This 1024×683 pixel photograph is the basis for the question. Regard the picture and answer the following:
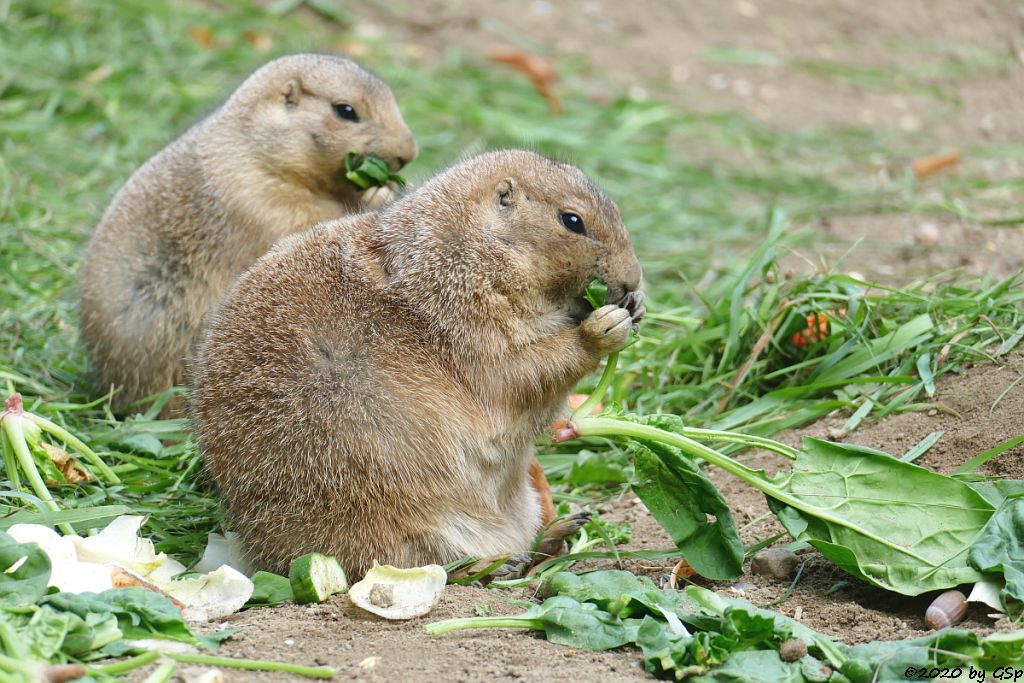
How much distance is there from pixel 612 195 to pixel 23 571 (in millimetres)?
6643

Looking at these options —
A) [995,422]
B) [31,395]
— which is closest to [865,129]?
[995,422]

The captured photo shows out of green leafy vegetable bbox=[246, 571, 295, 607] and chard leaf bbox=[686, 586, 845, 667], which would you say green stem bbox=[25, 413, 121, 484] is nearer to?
green leafy vegetable bbox=[246, 571, 295, 607]

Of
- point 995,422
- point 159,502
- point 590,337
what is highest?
point 590,337

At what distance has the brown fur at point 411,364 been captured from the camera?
4863 millimetres

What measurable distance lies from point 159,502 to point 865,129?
335 inches

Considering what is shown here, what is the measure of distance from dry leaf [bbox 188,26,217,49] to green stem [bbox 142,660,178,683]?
9.51m

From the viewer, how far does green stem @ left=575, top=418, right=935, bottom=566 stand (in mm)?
4695

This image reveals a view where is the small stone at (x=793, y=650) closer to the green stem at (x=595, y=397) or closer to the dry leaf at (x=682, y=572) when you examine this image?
the dry leaf at (x=682, y=572)

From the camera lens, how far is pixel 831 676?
394 centimetres

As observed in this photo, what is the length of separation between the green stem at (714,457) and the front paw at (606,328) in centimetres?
32

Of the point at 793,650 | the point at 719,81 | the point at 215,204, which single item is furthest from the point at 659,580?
the point at 719,81

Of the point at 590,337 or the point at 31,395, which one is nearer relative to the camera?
the point at 590,337

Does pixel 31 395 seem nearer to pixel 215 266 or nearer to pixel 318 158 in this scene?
pixel 215 266

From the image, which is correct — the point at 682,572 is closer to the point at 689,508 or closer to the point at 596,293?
the point at 689,508
